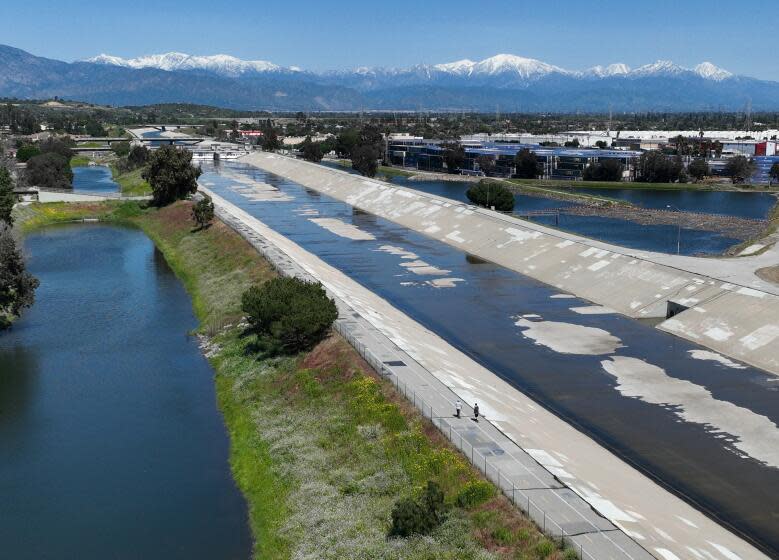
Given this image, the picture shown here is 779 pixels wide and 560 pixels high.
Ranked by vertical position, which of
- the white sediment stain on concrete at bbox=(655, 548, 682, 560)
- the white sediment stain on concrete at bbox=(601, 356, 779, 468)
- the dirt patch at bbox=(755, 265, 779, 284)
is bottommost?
the white sediment stain on concrete at bbox=(601, 356, 779, 468)

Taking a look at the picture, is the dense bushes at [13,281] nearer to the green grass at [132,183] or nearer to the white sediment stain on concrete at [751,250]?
the white sediment stain on concrete at [751,250]

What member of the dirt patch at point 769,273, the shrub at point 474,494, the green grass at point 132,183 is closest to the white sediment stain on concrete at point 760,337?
the dirt patch at point 769,273

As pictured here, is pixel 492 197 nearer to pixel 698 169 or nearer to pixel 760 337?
pixel 760 337

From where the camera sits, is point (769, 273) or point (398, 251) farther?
point (398, 251)

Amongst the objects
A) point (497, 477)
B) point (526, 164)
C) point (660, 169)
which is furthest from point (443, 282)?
point (526, 164)

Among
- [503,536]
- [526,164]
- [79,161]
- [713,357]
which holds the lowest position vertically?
[79,161]

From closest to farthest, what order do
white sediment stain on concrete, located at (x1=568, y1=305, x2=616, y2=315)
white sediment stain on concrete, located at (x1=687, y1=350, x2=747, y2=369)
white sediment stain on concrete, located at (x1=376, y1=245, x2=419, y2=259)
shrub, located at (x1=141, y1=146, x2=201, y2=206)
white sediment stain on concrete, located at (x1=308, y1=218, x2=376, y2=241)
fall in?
1. white sediment stain on concrete, located at (x1=687, y1=350, x2=747, y2=369)
2. white sediment stain on concrete, located at (x1=568, y1=305, x2=616, y2=315)
3. white sediment stain on concrete, located at (x1=376, y1=245, x2=419, y2=259)
4. white sediment stain on concrete, located at (x1=308, y1=218, x2=376, y2=241)
5. shrub, located at (x1=141, y1=146, x2=201, y2=206)

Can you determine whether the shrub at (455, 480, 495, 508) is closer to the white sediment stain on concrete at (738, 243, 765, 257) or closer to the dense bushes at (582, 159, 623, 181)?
the white sediment stain on concrete at (738, 243, 765, 257)

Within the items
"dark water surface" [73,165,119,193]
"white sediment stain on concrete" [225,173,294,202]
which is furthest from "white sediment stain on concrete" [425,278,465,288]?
"dark water surface" [73,165,119,193]
